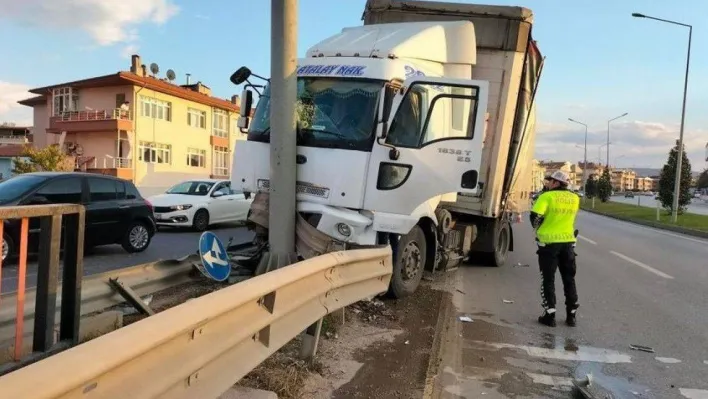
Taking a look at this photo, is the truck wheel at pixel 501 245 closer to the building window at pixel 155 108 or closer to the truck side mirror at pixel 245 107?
the truck side mirror at pixel 245 107

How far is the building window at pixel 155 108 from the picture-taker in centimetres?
3912

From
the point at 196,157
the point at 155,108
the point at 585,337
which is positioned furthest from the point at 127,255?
the point at 196,157

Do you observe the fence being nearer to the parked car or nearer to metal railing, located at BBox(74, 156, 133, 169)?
the parked car

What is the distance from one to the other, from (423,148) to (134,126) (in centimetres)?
3502

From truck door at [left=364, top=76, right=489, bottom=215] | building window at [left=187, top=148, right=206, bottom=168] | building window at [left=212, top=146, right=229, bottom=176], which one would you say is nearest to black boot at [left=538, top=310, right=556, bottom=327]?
truck door at [left=364, top=76, right=489, bottom=215]

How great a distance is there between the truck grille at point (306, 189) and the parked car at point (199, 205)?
7720mm

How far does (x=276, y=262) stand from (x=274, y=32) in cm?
251

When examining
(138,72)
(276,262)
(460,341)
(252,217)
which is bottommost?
(460,341)

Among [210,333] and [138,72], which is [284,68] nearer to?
[210,333]

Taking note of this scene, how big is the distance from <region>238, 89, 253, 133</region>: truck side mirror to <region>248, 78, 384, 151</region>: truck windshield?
0.70 m

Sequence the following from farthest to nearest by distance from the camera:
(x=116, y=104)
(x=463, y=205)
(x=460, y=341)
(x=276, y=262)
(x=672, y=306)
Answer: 1. (x=116, y=104)
2. (x=463, y=205)
3. (x=672, y=306)
4. (x=276, y=262)
5. (x=460, y=341)

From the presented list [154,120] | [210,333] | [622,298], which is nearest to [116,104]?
[154,120]

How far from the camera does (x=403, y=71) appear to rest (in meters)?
6.88

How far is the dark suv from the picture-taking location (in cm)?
917
